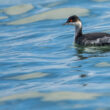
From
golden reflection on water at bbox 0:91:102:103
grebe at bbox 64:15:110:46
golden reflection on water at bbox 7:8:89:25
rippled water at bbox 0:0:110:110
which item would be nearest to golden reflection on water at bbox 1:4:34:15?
rippled water at bbox 0:0:110:110

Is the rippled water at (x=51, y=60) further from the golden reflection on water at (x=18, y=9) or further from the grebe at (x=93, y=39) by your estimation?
the grebe at (x=93, y=39)

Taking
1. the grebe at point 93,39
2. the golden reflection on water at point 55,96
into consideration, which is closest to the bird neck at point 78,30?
the grebe at point 93,39

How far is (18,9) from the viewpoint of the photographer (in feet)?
84.0

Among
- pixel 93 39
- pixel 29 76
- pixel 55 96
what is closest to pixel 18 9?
pixel 93 39

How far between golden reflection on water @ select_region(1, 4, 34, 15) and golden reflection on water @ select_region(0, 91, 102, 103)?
14536 millimetres

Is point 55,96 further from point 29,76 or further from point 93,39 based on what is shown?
point 93,39

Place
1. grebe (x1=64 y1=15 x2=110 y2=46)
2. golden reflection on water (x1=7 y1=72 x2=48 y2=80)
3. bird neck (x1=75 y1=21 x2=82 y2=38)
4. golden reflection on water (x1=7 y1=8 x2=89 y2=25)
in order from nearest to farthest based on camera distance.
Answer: golden reflection on water (x1=7 y1=72 x2=48 y2=80) < grebe (x1=64 y1=15 x2=110 y2=46) < bird neck (x1=75 y1=21 x2=82 y2=38) < golden reflection on water (x1=7 y1=8 x2=89 y2=25)

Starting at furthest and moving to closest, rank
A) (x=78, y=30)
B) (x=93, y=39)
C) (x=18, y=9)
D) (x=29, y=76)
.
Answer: (x=18, y=9)
(x=78, y=30)
(x=93, y=39)
(x=29, y=76)

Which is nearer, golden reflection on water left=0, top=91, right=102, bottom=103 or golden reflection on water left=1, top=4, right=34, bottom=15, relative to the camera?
golden reflection on water left=0, top=91, right=102, bottom=103

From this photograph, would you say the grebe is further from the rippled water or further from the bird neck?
the rippled water

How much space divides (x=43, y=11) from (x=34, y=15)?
63cm

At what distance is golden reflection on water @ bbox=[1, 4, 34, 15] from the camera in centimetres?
2536

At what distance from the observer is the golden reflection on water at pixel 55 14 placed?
23.5 metres

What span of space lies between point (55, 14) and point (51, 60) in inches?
374
